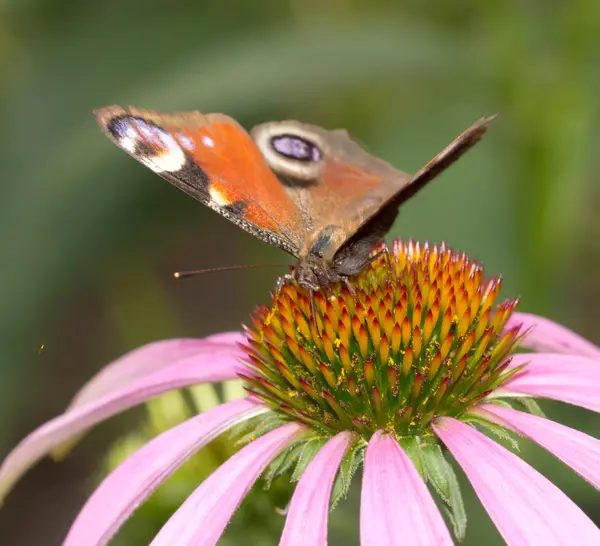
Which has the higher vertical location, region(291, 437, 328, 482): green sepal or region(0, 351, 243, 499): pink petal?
region(0, 351, 243, 499): pink petal

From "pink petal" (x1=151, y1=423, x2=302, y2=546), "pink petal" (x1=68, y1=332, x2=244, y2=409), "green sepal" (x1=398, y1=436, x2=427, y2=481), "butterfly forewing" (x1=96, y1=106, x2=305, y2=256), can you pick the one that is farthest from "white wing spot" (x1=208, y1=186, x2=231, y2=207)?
"green sepal" (x1=398, y1=436, x2=427, y2=481)

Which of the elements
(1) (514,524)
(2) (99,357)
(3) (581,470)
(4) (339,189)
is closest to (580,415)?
(4) (339,189)

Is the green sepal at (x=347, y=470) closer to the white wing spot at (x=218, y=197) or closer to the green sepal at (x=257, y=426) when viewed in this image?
the green sepal at (x=257, y=426)

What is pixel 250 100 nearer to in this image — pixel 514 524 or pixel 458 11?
pixel 458 11

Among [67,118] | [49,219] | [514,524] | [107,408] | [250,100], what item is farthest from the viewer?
[67,118]

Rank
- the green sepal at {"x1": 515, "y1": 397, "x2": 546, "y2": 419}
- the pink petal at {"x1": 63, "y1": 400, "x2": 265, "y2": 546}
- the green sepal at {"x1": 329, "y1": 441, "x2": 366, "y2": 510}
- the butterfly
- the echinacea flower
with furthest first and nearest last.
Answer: the butterfly < the green sepal at {"x1": 515, "y1": 397, "x2": 546, "y2": 419} < the pink petal at {"x1": 63, "y1": 400, "x2": 265, "y2": 546} < the green sepal at {"x1": 329, "y1": 441, "x2": 366, "y2": 510} < the echinacea flower

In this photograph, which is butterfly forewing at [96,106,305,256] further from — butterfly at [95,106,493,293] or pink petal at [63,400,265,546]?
pink petal at [63,400,265,546]
